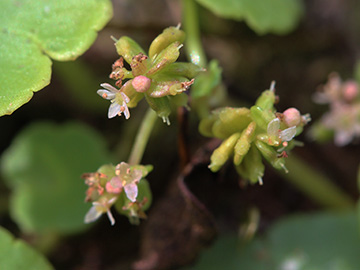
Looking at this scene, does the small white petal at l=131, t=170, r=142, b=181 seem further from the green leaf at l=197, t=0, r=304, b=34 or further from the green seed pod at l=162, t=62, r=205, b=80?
the green leaf at l=197, t=0, r=304, b=34

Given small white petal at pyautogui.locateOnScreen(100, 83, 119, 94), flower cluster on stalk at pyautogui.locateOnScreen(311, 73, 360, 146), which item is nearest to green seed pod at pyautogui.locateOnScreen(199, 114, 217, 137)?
small white petal at pyautogui.locateOnScreen(100, 83, 119, 94)

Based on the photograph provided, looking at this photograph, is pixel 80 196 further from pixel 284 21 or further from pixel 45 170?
pixel 284 21

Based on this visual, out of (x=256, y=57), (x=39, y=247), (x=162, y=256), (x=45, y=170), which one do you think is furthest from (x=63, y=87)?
(x=162, y=256)

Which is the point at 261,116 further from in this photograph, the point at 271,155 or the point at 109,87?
the point at 109,87

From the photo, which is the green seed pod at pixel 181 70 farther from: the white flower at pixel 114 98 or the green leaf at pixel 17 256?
the green leaf at pixel 17 256

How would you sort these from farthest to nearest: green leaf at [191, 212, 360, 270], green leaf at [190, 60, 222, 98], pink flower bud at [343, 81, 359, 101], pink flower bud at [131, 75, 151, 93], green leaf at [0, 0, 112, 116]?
pink flower bud at [343, 81, 359, 101]
green leaf at [191, 212, 360, 270]
green leaf at [190, 60, 222, 98]
green leaf at [0, 0, 112, 116]
pink flower bud at [131, 75, 151, 93]

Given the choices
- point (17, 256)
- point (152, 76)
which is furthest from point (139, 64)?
point (17, 256)
